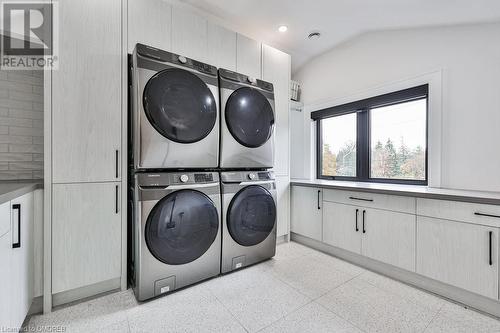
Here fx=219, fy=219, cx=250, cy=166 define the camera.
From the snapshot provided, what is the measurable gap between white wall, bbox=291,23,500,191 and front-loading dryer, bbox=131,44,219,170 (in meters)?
2.07

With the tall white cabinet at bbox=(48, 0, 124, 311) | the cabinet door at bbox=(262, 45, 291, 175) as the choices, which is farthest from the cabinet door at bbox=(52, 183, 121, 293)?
the cabinet door at bbox=(262, 45, 291, 175)

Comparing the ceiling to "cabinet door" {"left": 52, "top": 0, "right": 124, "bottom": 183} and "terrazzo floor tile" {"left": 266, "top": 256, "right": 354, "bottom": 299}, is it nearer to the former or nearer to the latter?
"cabinet door" {"left": 52, "top": 0, "right": 124, "bottom": 183}

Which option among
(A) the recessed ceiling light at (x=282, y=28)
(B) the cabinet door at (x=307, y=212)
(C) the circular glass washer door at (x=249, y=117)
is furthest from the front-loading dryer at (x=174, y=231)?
(A) the recessed ceiling light at (x=282, y=28)

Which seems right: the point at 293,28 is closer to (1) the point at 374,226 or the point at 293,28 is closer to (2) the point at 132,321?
(1) the point at 374,226

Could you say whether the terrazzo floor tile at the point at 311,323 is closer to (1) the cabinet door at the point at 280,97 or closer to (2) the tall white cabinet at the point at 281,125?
(2) the tall white cabinet at the point at 281,125

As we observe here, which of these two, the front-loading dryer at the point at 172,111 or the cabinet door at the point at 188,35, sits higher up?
the cabinet door at the point at 188,35

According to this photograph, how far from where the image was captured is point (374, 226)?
2090 mm

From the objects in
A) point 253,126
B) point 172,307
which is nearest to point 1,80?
point 253,126

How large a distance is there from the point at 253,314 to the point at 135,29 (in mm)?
2335

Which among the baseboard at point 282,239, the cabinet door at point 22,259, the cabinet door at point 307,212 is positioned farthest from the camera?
the baseboard at point 282,239

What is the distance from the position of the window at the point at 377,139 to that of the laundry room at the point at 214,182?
0.11ft

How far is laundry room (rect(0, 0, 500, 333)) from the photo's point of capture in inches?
57.8

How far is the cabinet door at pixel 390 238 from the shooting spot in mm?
1866

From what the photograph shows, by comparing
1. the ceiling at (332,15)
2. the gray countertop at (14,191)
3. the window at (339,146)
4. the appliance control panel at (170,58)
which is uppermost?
the ceiling at (332,15)
